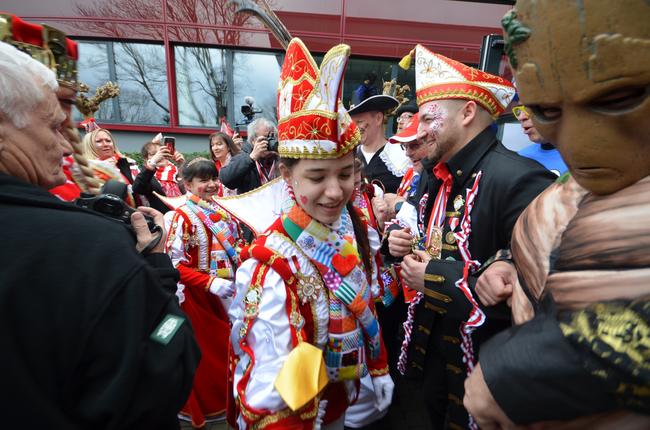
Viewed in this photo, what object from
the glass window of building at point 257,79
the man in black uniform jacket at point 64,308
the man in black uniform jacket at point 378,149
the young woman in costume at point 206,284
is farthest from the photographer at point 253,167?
the glass window of building at point 257,79

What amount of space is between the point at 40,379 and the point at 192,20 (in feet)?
41.1

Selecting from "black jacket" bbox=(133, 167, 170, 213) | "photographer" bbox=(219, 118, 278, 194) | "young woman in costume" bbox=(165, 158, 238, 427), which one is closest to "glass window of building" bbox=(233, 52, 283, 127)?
"photographer" bbox=(219, 118, 278, 194)

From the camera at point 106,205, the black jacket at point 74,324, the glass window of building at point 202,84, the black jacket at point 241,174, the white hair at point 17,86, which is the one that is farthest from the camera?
the glass window of building at point 202,84

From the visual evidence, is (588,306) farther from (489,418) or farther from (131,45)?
(131,45)

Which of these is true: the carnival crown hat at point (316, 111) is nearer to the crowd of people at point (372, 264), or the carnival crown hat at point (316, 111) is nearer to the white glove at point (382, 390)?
the crowd of people at point (372, 264)

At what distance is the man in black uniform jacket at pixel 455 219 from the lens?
1.71 metres

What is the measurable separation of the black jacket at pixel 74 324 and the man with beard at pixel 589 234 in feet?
2.99

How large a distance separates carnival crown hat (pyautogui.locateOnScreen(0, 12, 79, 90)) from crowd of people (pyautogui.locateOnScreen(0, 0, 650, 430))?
1 cm

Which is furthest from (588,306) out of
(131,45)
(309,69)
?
(131,45)

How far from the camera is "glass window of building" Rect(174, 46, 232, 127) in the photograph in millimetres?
11555

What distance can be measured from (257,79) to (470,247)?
461 inches

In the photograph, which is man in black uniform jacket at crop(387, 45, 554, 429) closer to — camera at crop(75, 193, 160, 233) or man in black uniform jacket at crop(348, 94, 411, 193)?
camera at crop(75, 193, 160, 233)

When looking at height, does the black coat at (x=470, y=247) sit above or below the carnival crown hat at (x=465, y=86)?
below

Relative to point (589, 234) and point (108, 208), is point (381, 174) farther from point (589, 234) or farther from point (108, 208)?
point (589, 234)
